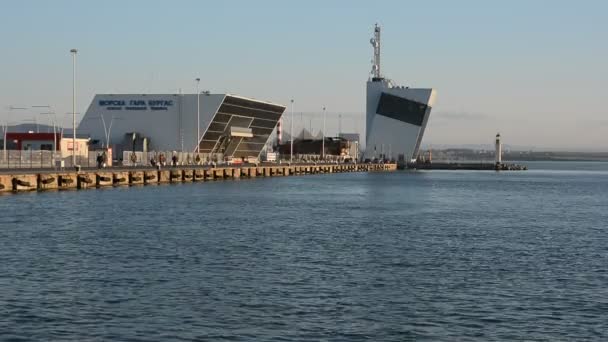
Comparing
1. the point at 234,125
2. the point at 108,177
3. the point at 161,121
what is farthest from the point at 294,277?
the point at 234,125

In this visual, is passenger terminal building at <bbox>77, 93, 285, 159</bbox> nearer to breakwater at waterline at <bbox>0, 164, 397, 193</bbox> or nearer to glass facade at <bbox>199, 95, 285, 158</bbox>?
glass facade at <bbox>199, 95, 285, 158</bbox>

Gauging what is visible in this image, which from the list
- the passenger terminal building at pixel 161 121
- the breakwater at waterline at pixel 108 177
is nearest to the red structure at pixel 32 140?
the breakwater at waterline at pixel 108 177

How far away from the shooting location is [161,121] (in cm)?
17088

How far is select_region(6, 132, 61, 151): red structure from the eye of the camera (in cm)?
13212

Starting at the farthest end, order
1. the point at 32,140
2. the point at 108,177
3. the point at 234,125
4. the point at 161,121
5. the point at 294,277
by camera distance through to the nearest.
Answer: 1. the point at 234,125
2. the point at 161,121
3. the point at 32,140
4. the point at 108,177
5. the point at 294,277

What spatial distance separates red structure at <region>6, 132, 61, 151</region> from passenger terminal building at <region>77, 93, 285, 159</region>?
30.2 metres

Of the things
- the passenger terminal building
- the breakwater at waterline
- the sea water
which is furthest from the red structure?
the sea water

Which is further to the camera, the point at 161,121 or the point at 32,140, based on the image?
the point at 161,121

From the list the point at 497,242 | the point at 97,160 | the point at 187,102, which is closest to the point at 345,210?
the point at 497,242

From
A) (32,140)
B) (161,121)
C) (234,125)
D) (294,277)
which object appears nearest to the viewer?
(294,277)

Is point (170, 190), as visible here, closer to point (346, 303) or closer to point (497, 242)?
point (497, 242)

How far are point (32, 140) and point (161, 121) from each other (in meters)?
38.9

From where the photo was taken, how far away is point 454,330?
23.4 metres

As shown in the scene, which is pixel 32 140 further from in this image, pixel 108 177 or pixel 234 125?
pixel 234 125
